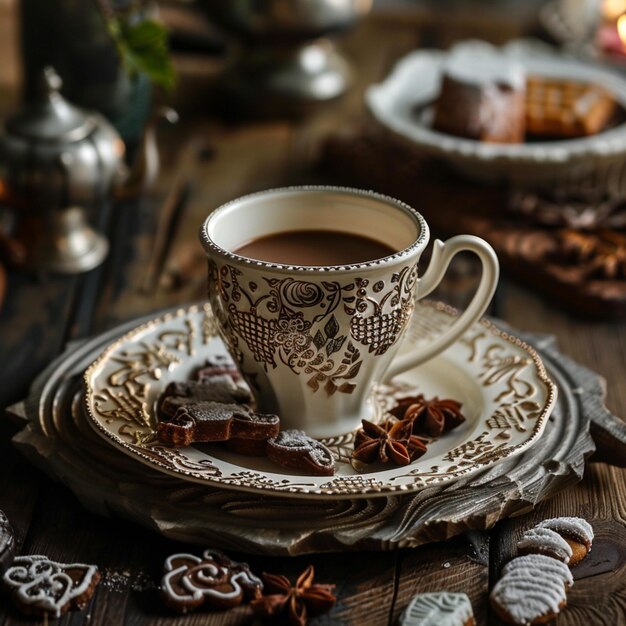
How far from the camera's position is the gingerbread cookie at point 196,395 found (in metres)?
1.15

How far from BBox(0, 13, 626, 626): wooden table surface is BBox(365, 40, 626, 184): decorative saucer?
20 cm

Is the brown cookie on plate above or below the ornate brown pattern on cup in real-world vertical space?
below

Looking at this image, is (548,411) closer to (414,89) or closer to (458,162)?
(458,162)

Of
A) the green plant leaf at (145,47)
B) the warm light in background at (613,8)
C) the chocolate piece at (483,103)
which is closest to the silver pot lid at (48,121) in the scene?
the green plant leaf at (145,47)

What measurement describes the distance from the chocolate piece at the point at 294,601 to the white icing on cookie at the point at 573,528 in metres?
0.25

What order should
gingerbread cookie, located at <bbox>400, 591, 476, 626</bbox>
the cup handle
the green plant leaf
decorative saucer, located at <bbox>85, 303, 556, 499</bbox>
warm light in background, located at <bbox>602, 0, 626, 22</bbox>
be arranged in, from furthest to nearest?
1. warm light in background, located at <bbox>602, 0, 626, 22</bbox>
2. the green plant leaf
3. the cup handle
4. decorative saucer, located at <bbox>85, 303, 556, 499</bbox>
5. gingerbread cookie, located at <bbox>400, 591, 476, 626</bbox>

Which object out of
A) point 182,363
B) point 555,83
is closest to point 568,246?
point 555,83

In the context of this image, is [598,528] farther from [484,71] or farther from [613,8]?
[613,8]

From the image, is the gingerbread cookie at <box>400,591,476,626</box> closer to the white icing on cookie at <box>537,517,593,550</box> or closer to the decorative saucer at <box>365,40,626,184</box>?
the white icing on cookie at <box>537,517,593,550</box>

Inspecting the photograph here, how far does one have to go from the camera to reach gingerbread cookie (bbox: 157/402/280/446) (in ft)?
3.51

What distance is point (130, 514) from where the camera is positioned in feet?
3.43

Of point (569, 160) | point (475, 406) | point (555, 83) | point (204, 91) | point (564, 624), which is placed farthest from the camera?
point (204, 91)

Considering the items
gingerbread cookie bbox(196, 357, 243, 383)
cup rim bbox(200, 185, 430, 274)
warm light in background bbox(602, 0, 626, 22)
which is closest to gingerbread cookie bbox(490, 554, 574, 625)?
cup rim bbox(200, 185, 430, 274)

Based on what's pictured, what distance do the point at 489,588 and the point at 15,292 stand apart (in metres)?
0.98
